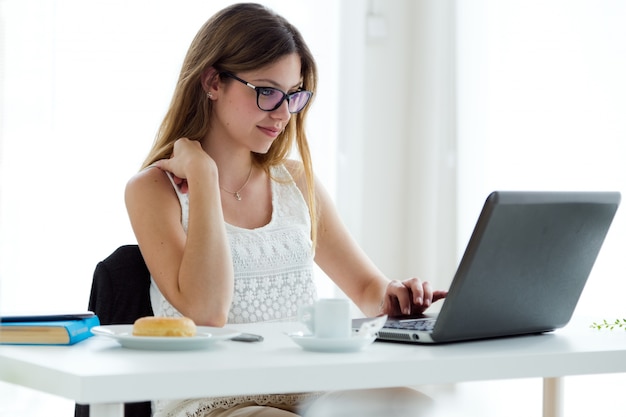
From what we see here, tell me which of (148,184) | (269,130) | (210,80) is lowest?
(148,184)

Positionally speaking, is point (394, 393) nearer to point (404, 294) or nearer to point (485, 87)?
point (404, 294)

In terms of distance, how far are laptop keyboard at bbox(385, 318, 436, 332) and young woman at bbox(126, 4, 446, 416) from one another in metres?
0.19

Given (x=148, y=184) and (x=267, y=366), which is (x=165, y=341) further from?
(x=148, y=184)

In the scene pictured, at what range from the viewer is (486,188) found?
12.0ft

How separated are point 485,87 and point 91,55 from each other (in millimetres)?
1588

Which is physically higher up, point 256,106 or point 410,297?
point 256,106

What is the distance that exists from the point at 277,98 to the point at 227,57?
0.18 metres

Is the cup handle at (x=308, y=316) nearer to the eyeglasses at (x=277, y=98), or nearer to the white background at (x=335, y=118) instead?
the eyeglasses at (x=277, y=98)

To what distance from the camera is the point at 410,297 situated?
65.7 inches

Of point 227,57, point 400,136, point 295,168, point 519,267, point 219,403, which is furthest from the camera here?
point 400,136

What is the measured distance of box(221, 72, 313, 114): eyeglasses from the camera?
A: 1841mm

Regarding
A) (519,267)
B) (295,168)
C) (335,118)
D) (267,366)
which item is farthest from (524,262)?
(335,118)

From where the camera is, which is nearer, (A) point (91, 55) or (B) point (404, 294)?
(B) point (404, 294)

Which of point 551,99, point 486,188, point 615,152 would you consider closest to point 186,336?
point 615,152
